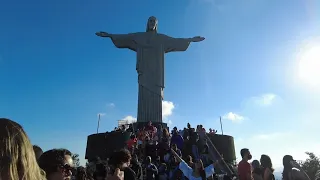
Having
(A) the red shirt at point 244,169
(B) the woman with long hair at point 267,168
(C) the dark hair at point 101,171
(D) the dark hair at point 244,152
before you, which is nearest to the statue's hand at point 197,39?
(D) the dark hair at point 244,152

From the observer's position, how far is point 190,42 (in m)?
21.9

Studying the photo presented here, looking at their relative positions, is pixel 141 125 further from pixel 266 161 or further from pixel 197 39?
pixel 266 161

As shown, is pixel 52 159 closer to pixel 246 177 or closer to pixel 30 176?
pixel 30 176

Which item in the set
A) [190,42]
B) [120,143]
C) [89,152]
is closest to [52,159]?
[120,143]

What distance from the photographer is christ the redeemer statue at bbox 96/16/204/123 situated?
20.5 metres

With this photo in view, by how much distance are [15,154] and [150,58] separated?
20.3m

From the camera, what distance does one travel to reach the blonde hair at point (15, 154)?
1522mm

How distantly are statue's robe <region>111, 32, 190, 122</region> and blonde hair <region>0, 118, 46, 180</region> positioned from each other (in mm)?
18634

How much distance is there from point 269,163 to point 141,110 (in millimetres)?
15114

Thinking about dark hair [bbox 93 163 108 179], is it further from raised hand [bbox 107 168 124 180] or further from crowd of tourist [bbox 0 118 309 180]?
raised hand [bbox 107 168 124 180]

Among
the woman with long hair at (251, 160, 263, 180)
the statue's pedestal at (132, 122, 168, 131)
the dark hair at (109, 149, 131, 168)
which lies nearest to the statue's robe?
the statue's pedestal at (132, 122, 168, 131)

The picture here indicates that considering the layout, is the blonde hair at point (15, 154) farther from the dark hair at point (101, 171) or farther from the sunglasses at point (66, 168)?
the dark hair at point (101, 171)

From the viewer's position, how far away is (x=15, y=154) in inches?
60.7

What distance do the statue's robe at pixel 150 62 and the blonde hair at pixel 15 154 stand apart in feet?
61.1
